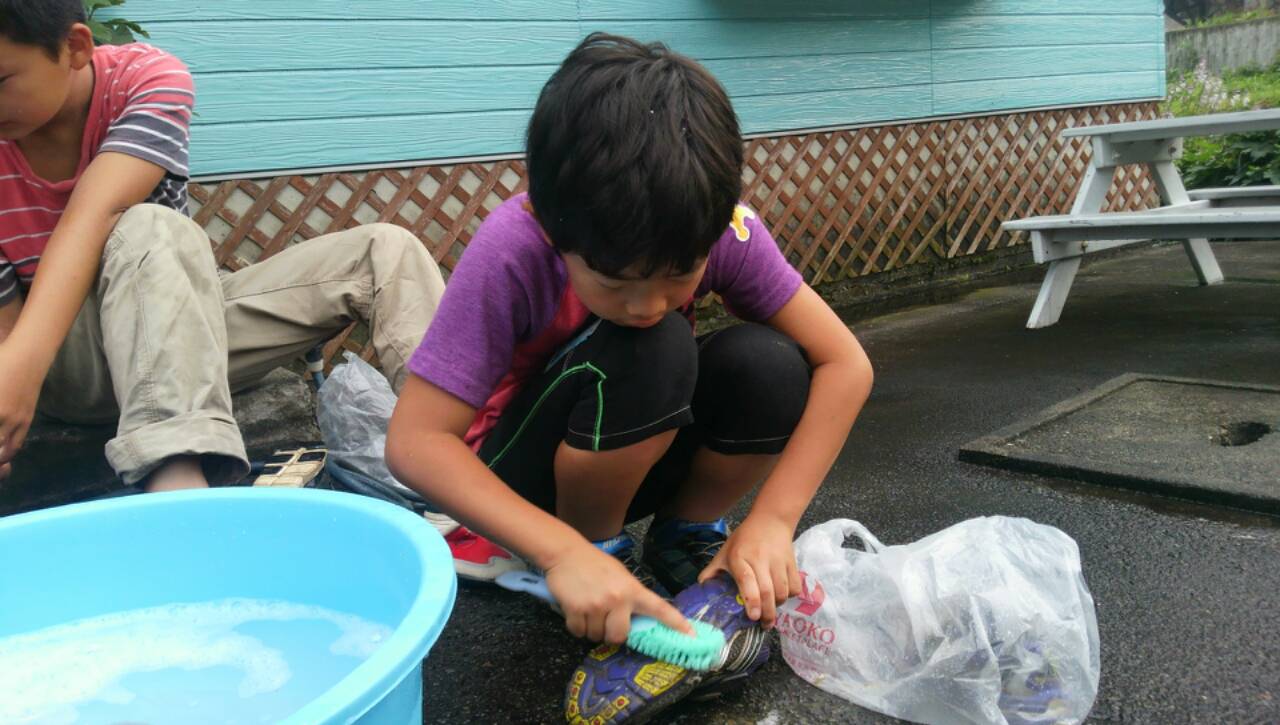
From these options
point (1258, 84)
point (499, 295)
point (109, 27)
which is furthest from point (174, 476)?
point (1258, 84)

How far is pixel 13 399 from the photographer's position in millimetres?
1408

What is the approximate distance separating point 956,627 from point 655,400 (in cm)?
45

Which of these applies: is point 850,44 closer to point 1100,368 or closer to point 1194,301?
point 1194,301

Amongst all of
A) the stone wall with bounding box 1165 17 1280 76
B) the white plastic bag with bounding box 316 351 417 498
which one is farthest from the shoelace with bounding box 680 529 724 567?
the stone wall with bounding box 1165 17 1280 76

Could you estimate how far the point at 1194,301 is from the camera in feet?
13.2

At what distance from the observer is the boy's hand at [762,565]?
114cm

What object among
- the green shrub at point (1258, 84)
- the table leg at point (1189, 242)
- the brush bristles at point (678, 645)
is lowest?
the green shrub at point (1258, 84)

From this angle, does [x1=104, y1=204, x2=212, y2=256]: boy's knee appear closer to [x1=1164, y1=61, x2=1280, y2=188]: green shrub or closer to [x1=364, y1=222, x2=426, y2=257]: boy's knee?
[x1=364, y1=222, x2=426, y2=257]: boy's knee

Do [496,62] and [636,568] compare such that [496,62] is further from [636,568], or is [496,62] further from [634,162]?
[634,162]

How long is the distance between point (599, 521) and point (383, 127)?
2571 millimetres

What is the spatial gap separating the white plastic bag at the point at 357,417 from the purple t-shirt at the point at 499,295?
732mm

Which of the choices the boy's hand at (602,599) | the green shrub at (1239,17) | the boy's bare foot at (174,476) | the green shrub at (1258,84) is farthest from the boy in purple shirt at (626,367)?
the green shrub at (1239,17)

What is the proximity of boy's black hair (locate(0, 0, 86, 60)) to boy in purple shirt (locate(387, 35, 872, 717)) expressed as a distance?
2.62 feet

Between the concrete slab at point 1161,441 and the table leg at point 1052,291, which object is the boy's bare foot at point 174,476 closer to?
the concrete slab at point 1161,441
